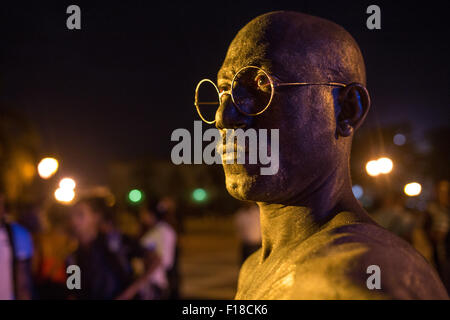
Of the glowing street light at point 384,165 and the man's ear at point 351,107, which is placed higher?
the man's ear at point 351,107

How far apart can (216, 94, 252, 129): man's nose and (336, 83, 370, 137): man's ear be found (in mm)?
384

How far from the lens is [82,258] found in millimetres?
4957

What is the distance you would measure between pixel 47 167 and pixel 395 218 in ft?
19.1

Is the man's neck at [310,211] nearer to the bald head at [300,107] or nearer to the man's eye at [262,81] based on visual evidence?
the bald head at [300,107]

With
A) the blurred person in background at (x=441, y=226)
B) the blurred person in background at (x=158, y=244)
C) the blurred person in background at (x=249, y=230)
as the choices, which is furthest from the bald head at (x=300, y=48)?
the blurred person in background at (x=249, y=230)

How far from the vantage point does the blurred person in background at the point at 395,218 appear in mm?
7738

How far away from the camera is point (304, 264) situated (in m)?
1.60

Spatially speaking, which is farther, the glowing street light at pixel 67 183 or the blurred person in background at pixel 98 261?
the glowing street light at pixel 67 183

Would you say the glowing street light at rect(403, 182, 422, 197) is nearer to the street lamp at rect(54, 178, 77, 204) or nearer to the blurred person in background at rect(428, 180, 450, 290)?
the blurred person in background at rect(428, 180, 450, 290)

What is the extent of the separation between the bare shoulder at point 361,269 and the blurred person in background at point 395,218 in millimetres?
6385

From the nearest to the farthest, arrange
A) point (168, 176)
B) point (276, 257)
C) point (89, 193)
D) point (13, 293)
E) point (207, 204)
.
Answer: point (276, 257)
point (13, 293)
point (89, 193)
point (207, 204)
point (168, 176)
